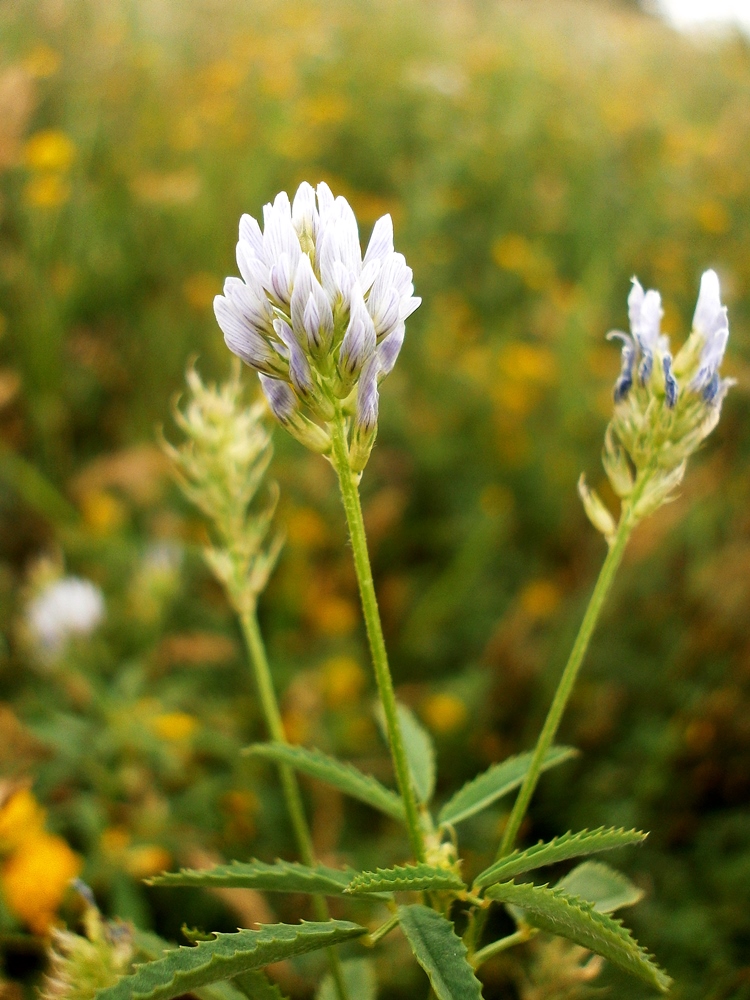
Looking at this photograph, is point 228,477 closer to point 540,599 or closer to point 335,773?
point 335,773

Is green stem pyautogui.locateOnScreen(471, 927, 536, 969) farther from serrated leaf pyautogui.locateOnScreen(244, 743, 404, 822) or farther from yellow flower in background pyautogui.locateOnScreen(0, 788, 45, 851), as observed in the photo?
yellow flower in background pyautogui.locateOnScreen(0, 788, 45, 851)

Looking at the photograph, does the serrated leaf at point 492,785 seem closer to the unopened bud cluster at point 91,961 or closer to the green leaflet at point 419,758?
the green leaflet at point 419,758

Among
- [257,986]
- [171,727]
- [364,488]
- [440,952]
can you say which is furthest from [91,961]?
[364,488]

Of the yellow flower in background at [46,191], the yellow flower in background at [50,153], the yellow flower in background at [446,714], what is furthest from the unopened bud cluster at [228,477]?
the yellow flower in background at [50,153]

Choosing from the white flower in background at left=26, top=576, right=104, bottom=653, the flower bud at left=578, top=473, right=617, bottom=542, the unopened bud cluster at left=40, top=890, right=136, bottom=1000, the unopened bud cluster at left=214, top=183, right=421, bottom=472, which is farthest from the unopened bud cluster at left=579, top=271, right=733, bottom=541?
the white flower in background at left=26, top=576, right=104, bottom=653

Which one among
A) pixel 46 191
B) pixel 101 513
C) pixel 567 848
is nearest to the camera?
pixel 567 848

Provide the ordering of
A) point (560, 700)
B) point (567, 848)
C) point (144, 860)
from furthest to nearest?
point (144, 860) < point (560, 700) < point (567, 848)

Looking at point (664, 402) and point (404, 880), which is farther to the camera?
point (664, 402)

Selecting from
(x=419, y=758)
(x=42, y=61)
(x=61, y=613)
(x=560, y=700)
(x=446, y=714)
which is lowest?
(x=560, y=700)
